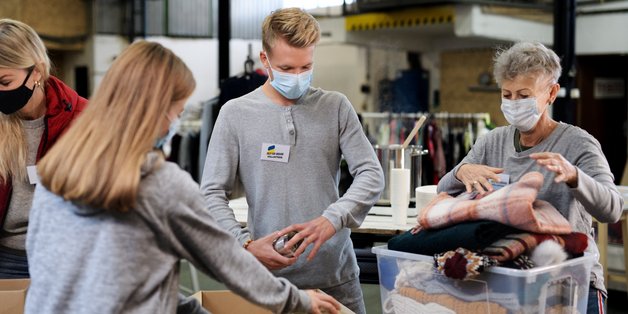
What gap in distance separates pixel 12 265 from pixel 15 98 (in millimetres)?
459

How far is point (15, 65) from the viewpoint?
6.28 feet

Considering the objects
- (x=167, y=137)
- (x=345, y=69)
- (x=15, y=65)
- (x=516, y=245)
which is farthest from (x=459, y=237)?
(x=345, y=69)

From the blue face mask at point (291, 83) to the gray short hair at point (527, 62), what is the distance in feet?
1.66

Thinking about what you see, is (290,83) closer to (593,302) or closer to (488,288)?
(488,288)

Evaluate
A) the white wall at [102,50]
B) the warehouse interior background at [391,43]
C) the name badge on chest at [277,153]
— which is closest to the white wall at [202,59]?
the warehouse interior background at [391,43]

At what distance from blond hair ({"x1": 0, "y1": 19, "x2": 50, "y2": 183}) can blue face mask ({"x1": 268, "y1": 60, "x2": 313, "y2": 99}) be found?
0.66 metres

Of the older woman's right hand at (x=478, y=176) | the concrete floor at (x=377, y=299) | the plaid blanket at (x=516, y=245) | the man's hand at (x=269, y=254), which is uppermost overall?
the older woman's right hand at (x=478, y=176)

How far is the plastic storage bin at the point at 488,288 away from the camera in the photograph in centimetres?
145

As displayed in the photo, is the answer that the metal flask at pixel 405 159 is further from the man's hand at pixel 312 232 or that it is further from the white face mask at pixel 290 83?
the man's hand at pixel 312 232

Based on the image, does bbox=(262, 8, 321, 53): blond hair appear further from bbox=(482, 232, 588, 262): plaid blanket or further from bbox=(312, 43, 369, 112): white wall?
bbox=(312, 43, 369, 112): white wall

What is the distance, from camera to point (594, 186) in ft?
5.21

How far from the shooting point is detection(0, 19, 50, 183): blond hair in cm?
189

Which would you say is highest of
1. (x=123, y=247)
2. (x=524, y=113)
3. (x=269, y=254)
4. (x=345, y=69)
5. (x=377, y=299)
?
(x=345, y=69)

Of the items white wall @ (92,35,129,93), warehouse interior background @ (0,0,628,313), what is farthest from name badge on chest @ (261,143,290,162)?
white wall @ (92,35,129,93)
